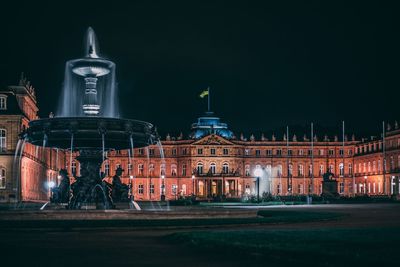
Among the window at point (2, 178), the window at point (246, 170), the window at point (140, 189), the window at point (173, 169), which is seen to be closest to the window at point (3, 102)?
the window at point (2, 178)

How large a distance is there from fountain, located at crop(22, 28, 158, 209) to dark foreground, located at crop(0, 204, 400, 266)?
4.97 metres

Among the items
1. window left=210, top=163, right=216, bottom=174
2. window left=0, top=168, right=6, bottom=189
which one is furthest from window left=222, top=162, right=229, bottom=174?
window left=0, top=168, right=6, bottom=189

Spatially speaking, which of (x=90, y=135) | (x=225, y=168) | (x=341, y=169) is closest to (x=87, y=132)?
(x=90, y=135)

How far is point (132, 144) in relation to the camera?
35.2 m

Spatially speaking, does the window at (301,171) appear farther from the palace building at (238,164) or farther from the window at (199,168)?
the window at (199,168)

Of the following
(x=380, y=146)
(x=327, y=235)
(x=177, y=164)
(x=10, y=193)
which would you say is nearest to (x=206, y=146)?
(x=177, y=164)

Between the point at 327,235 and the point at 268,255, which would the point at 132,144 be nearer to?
the point at 327,235

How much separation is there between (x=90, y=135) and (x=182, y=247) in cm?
1212

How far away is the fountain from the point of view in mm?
32062

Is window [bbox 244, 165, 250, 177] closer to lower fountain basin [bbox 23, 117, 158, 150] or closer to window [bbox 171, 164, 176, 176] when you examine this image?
window [bbox 171, 164, 176, 176]

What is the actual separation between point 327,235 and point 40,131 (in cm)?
1514

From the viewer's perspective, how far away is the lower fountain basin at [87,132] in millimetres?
31812

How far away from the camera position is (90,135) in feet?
106

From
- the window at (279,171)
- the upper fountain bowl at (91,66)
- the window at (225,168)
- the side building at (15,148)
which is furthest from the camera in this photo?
the window at (279,171)
